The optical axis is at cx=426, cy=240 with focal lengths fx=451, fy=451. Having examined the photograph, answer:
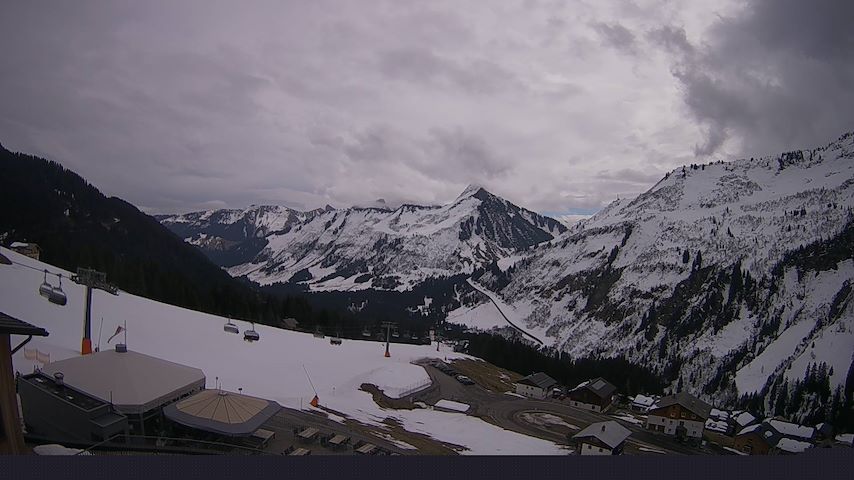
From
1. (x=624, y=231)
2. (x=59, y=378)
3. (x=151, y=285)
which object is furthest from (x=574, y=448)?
(x=624, y=231)

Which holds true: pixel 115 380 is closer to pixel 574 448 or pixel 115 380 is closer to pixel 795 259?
pixel 574 448

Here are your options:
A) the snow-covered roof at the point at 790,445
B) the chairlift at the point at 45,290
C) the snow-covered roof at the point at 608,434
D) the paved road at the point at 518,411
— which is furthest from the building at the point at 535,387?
the chairlift at the point at 45,290

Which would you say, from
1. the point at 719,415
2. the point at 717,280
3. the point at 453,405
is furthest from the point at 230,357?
the point at 717,280

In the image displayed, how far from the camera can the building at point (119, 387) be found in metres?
6.15

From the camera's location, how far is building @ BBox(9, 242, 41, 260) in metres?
9.93

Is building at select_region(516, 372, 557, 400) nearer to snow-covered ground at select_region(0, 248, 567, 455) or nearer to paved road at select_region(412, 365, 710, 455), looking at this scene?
paved road at select_region(412, 365, 710, 455)

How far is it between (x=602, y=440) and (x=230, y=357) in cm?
910

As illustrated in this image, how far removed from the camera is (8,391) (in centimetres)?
443

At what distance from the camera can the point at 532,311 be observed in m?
85.7

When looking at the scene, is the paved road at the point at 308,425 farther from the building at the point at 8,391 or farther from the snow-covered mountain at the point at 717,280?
the snow-covered mountain at the point at 717,280

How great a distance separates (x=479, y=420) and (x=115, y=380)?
32.1 feet

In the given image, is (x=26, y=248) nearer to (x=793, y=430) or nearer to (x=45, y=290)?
Answer: (x=45, y=290)

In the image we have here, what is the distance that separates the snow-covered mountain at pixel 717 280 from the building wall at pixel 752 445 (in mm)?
33260

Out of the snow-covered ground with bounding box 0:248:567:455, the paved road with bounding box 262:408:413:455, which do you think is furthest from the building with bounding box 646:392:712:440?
the paved road with bounding box 262:408:413:455
